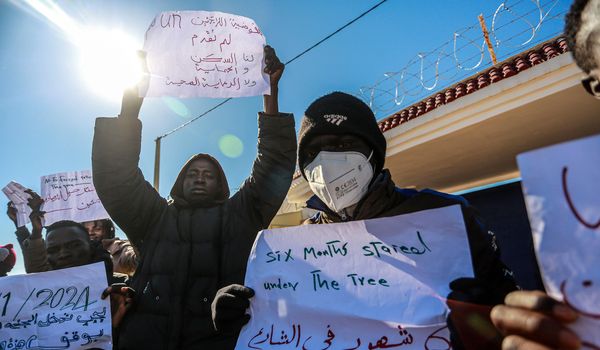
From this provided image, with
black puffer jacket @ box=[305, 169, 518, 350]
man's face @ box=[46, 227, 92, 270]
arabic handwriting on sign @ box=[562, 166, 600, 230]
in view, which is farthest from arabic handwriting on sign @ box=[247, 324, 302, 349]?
man's face @ box=[46, 227, 92, 270]

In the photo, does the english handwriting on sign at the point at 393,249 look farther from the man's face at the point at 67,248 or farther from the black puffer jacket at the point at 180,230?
the man's face at the point at 67,248

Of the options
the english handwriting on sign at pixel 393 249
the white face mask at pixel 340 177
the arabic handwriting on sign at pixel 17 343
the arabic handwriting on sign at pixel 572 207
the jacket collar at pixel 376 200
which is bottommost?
the arabic handwriting on sign at pixel 17 343

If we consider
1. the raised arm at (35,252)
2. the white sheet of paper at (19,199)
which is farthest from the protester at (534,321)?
the white sheet of paper at (19,199)

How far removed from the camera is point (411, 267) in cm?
123

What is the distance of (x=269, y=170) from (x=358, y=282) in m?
1.09

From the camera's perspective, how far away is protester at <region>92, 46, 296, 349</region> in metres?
1.84

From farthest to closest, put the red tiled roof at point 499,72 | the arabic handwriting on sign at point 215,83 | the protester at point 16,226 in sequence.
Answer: the red tiled roof at point 499,72
the protester at point 16,226
the arabic handwriting on sign at point 215,83

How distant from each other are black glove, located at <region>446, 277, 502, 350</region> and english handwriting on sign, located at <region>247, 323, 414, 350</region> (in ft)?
0.54

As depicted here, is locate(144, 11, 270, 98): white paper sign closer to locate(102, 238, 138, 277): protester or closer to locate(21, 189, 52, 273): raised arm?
locate(102, 238, 138, 277): protester

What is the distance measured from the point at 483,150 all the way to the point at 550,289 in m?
6.15

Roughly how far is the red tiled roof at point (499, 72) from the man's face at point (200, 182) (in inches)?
166

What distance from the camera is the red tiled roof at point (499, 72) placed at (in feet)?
17.1

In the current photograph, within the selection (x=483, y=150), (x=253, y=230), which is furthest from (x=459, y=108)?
(x=253, y=230)

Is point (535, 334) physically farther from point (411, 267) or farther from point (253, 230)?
point (253, 230)
